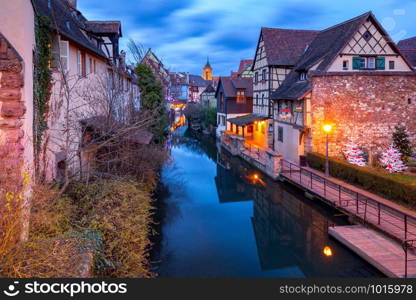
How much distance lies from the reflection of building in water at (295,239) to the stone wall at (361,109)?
5.07 m

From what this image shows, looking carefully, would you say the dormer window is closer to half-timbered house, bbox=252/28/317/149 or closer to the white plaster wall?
half-timbered house, bbox=252/28/317/149

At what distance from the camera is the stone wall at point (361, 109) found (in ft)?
60.7

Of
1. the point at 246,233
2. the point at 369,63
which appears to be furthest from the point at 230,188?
the point at 369,63

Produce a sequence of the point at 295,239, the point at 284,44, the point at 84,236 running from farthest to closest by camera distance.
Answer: the point at 284,44 < the point at 295,239 < the point at 84,236

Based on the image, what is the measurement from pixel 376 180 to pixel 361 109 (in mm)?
6531

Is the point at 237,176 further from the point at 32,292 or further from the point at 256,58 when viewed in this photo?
the point at 32,292

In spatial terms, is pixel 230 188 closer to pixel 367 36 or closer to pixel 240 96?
pixel 367 36

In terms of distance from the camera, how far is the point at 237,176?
20.9 meters

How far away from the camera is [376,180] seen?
44.4 feet

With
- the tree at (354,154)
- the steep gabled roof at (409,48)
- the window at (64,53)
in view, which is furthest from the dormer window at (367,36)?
the window at (64,53)

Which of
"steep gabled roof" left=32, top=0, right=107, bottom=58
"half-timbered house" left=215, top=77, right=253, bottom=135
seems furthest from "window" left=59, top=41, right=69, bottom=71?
"half-timbered house" left=215, top=77, right=253, bottom=135

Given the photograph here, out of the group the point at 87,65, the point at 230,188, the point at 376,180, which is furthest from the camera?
the point at 230,188

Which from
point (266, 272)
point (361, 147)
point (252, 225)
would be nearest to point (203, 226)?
point (252, 225)

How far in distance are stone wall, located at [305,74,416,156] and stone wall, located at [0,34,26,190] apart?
50.9 ft
